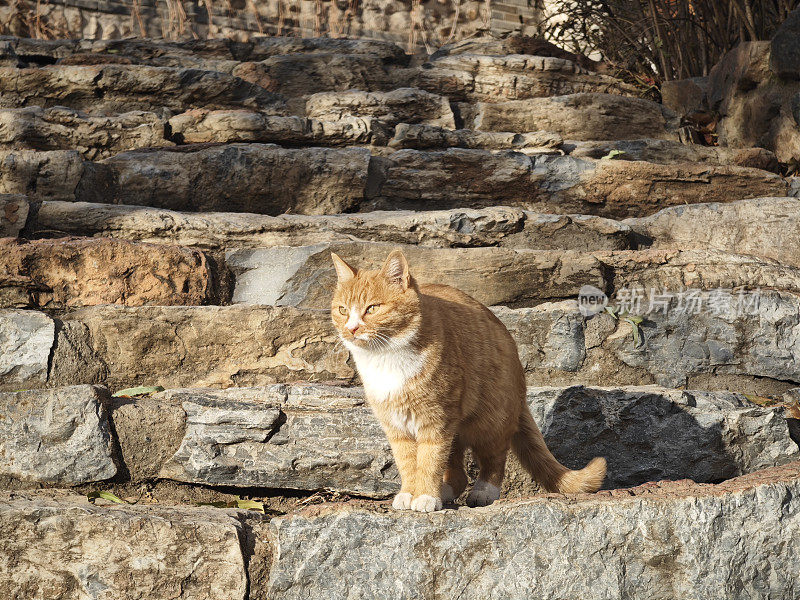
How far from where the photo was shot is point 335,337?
340 cm

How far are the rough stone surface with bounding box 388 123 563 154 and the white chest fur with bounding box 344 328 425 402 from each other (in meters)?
2.90

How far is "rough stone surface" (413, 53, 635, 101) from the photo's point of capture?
261 inches

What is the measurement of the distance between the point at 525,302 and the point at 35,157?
2.98m

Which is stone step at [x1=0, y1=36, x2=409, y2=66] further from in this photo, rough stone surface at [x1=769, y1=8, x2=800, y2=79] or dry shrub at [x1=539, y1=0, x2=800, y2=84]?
rough stone surface at [x1=769, y1=8, x2=800, y2=79]

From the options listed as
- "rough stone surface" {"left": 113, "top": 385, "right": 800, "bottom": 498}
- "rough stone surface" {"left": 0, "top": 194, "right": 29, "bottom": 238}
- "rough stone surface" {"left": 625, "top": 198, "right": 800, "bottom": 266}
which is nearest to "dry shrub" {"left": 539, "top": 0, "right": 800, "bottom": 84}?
"rough stone surface" {"left": 625, "top": 198, "right": 800, "bottom": 266}

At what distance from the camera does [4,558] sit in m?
2.33

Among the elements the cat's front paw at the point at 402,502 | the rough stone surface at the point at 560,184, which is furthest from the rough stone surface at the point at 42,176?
the cat's front paw at the point at 402,502

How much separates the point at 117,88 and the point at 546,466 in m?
4.47

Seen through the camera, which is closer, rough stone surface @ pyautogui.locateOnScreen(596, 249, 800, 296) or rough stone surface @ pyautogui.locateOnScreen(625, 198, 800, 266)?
rough stone surface @ pyautogui.locateOnScreen(596, 249, 800, 296)

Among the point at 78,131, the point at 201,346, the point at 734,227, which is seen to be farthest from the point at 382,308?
the point at 78,131

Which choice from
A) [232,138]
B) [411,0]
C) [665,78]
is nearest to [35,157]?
[232,138]

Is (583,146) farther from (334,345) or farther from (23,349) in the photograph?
(23,349)

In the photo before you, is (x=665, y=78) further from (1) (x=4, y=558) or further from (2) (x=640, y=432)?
(1) (x=4, y=558)

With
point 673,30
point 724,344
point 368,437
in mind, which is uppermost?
point 673,30
